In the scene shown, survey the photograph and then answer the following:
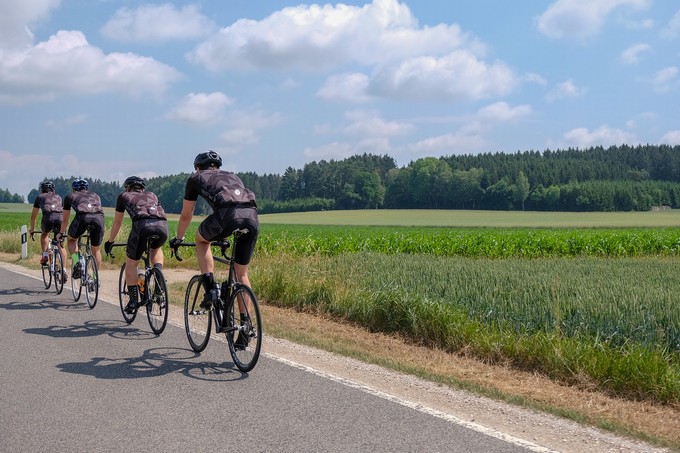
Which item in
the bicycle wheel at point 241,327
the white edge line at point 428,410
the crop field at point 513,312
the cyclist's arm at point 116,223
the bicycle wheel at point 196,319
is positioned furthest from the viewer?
the cyclist's arm at point 116,223

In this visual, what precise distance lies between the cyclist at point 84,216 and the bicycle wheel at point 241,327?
5.21 meters

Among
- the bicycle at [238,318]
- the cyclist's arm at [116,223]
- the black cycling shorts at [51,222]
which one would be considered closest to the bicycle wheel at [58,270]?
the black cycling shorts at [51,222]

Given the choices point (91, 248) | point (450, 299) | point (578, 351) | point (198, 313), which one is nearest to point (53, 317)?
point (91, 248)

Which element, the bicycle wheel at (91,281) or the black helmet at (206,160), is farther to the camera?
the bicycle wheel at (91,281)

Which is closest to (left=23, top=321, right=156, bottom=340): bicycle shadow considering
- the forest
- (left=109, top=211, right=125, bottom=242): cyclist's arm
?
(left=109, top=211, right=125, bottom=242): cyclist's arm

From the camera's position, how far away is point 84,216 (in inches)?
423

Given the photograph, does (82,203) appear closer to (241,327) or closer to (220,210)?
(220,210)

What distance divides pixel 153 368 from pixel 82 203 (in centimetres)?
554

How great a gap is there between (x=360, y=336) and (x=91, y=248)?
5.23m

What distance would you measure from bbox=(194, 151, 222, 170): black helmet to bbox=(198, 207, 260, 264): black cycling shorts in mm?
618

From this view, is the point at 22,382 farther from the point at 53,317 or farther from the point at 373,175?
the point at 373,175

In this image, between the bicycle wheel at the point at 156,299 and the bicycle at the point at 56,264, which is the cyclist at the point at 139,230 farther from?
the bicycle at the point at 56,264

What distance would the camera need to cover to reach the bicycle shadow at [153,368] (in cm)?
602

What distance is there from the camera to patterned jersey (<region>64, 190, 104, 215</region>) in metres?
10.8
